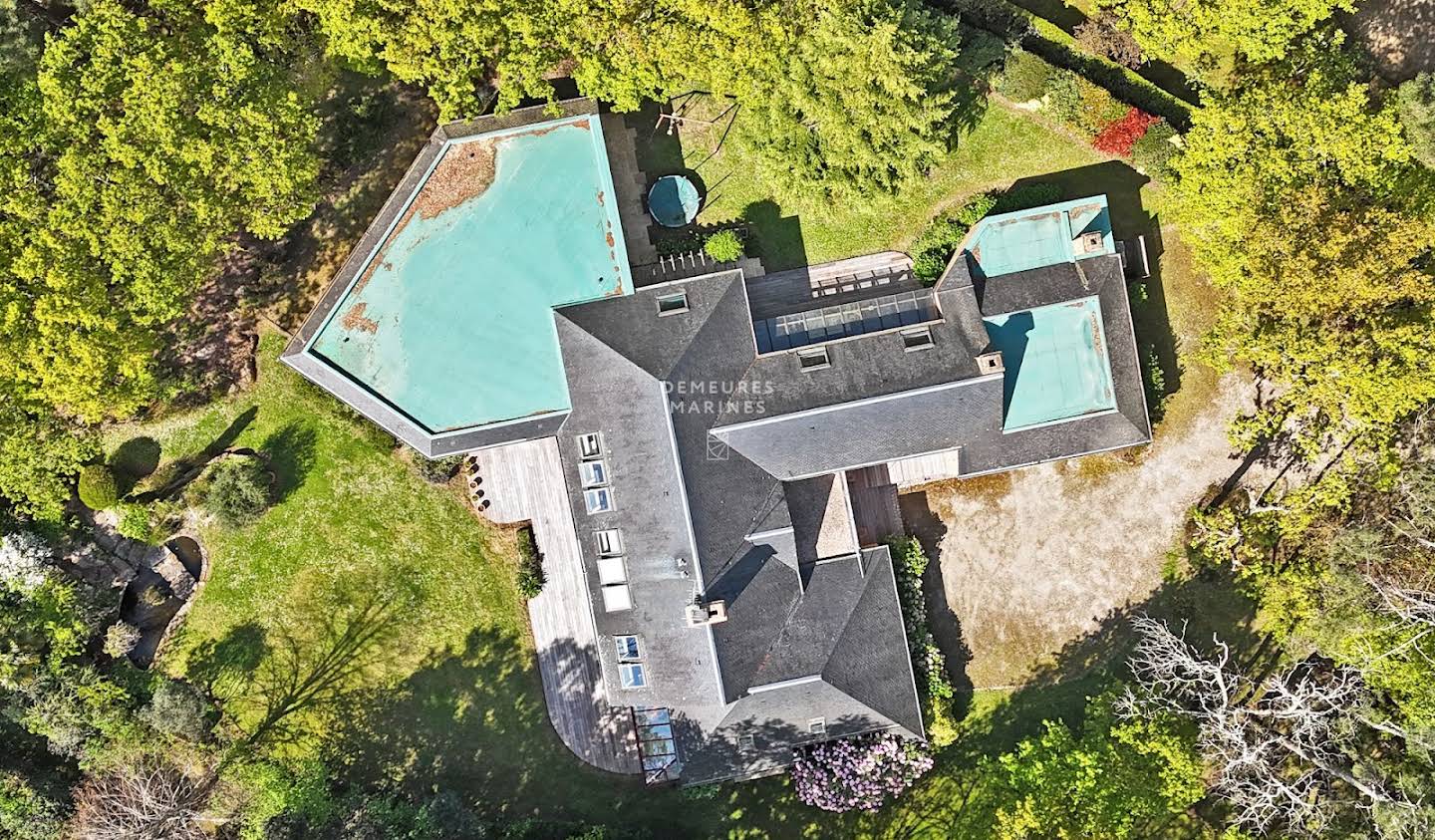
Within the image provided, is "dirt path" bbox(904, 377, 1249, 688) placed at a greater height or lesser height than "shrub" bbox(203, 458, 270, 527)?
lesser

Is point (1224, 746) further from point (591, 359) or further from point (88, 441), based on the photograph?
point (88, 441)

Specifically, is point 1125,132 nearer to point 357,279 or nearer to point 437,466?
point 357,279

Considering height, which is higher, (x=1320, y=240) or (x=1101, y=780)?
(x=1320, y=240)

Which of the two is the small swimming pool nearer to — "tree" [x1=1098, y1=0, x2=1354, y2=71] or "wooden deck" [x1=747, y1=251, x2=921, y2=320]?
"wooden deck" [x1=747, y1=251, x2=921, y2=320]

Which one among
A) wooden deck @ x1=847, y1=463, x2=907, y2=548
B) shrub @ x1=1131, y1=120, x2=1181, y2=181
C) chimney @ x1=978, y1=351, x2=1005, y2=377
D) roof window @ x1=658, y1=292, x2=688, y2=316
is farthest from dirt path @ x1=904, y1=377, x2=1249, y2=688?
roof window @ x1=658, y1=292, x2=688, y2=316

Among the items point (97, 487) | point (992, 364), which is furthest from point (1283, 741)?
point (97, 487)

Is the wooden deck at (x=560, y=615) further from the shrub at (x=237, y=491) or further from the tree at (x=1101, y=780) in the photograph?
the tree at (x=1101, y=780)
